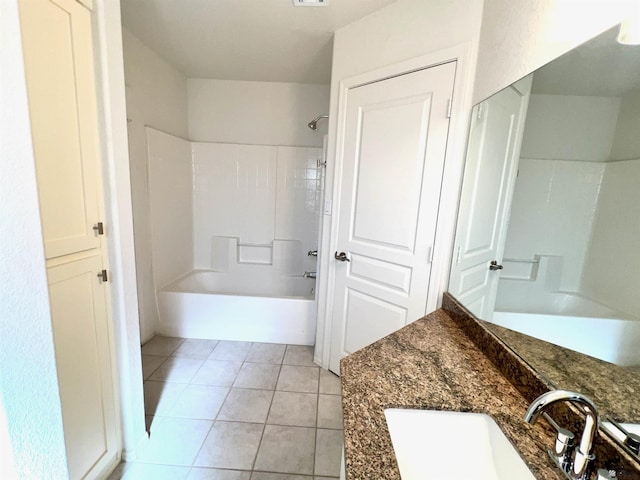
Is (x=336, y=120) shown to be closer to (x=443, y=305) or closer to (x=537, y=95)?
(x=537, y=95)

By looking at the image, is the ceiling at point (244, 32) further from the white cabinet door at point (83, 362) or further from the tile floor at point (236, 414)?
the tile floor at point (236, 414)


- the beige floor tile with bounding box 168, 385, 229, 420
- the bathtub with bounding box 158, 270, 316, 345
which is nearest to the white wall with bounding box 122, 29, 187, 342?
the bathtub with bounding box 158, 270, 316, 345

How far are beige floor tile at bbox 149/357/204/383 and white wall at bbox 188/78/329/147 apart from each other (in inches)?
86.7

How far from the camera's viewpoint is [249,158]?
2957 mm

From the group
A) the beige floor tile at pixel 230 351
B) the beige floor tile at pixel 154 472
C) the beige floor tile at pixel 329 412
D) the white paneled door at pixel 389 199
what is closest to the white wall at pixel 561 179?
the white paneled door at pixel 389 199

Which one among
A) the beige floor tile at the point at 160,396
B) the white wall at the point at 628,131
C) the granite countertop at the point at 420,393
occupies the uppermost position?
the white wall at the point at 628,131

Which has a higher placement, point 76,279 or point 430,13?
point 430,13

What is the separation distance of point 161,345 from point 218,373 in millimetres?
691

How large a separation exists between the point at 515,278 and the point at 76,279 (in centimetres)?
169

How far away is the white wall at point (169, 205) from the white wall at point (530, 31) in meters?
2.41

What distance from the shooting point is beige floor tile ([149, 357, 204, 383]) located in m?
1.97

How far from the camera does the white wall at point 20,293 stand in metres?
0.64

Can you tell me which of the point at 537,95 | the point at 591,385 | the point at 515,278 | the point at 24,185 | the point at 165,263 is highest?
the point at 537,95

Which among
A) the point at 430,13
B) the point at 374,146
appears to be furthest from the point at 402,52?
the point at 374,146
